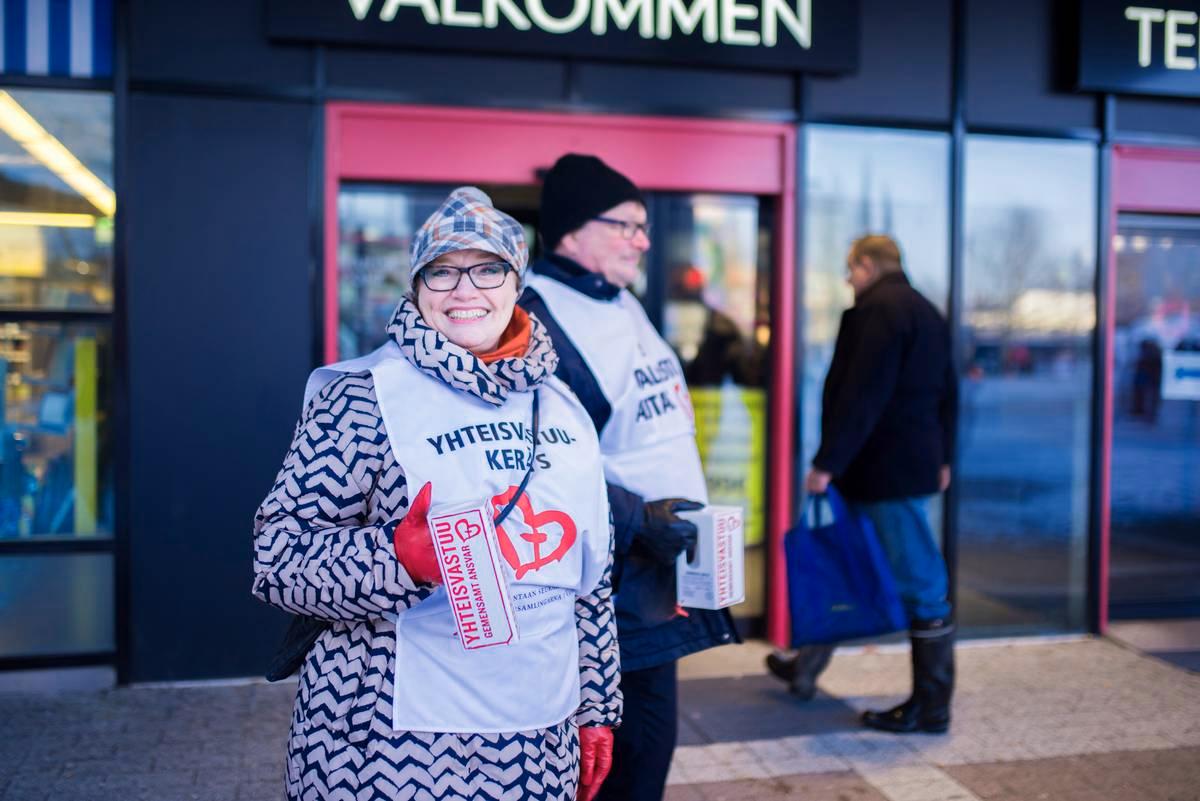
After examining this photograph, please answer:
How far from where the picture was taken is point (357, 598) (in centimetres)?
191

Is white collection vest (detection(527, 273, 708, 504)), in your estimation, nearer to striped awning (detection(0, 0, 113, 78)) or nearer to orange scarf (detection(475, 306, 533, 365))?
orange scarf (detection(475, 306, 533, 365))

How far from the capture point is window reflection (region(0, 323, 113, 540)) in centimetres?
499

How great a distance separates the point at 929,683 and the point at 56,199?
4.19 m

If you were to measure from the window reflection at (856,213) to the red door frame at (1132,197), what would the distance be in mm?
972

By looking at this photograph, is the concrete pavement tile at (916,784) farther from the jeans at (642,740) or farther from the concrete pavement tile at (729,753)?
the jeans at (642,740)

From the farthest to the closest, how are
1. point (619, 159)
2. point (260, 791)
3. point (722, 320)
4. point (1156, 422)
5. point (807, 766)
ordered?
point (1156, 422) < point (722, 320) < point (619, 159) < point (807, 766) < point (260, 791)

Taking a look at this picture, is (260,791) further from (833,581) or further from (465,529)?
(465,529)

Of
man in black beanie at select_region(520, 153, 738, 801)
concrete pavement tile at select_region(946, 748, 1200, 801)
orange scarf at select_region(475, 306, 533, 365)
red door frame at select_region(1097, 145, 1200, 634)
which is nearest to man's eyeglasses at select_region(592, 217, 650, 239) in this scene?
man in black beanie at select_region(520, 153, 738, 801)

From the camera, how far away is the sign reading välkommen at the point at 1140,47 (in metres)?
5.81

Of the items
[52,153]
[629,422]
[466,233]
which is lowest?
[629,422]

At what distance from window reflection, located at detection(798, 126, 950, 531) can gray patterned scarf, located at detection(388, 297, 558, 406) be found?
3755 millimetres

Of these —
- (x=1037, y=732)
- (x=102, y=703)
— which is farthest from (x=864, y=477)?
(x=102, y=703)

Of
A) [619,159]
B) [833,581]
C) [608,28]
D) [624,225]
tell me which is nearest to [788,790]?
[833,581]

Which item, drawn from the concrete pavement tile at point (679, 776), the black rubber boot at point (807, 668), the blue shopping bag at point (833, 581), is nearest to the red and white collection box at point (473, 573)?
the concrete pavement tile at point (679, 776)
